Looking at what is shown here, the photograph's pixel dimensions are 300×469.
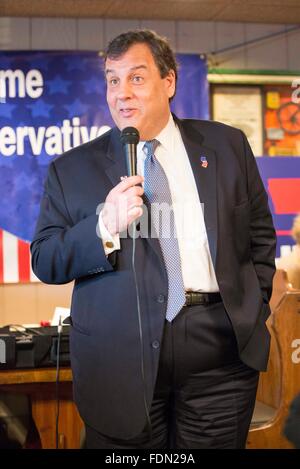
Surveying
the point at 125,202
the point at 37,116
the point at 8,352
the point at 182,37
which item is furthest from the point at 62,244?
the point at 182,37

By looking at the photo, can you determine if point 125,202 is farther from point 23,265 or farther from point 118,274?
point 23,265

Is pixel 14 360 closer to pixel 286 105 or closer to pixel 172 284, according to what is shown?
pixel 172 284

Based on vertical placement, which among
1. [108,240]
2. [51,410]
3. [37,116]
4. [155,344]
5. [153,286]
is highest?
[37,116]

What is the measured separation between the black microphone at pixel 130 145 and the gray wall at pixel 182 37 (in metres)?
2.36

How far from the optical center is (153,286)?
1451mm

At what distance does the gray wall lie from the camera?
357 centimetres

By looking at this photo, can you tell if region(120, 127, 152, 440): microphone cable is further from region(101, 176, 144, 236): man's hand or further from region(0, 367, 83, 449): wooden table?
region(0, 367, 83, 449): wooden table

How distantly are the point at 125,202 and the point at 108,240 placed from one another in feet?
0.48

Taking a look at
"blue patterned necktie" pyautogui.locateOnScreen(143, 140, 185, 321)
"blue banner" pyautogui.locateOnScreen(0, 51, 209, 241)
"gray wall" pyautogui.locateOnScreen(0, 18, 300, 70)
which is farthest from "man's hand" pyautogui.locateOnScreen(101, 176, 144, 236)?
"gray wall" pyautogui.locateOnScreen(0, 18, 300, 70)

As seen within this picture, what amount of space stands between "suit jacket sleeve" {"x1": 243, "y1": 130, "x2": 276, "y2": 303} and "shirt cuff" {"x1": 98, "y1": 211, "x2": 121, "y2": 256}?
396mm

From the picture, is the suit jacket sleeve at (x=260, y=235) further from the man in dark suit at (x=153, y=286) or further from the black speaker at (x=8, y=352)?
the black speaker at (x=8, y=352)

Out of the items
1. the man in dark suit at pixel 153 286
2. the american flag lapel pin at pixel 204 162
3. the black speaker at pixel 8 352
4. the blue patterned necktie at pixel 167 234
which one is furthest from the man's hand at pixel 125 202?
the black speaker at pixel 8 352

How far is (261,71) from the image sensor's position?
382 centimetres
